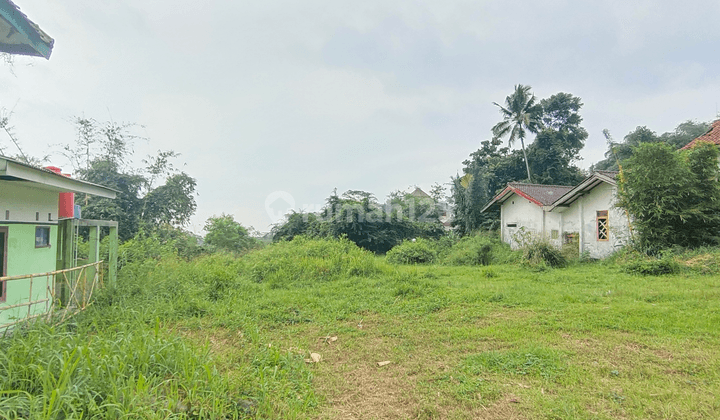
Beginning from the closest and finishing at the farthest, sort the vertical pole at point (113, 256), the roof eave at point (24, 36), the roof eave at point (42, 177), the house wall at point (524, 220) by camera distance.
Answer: the roof eave at point (24, 36) → the roof eave at point (42, 177) → the vertical pole at point (113, 256) → the house wall at point (524, 220)

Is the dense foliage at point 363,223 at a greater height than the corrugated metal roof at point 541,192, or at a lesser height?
lesser

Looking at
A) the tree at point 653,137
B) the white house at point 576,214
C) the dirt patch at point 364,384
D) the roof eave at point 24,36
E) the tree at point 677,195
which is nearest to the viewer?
the dirt patch at point 364,384

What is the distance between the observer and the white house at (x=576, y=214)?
11.8 metres

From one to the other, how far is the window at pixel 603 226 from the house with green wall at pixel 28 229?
14.6m

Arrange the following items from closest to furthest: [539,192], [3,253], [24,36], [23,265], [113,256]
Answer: [24,36]
[3,253]
[23,265]
[113,256]
[539,192]

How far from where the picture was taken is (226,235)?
14.9 metres

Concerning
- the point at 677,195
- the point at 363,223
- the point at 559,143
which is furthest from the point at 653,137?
the point at 363,223

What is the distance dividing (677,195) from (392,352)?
10309 mm

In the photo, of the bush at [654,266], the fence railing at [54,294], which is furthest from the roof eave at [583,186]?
the fence railing at [54,294]

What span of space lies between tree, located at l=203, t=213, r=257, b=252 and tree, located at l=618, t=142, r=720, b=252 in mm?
14346

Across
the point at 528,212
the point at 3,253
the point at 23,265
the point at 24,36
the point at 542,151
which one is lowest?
the point at 23,265

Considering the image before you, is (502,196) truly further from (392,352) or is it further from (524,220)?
(392,352)

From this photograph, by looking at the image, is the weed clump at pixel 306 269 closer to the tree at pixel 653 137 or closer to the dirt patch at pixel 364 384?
the dirt patch at pixel 364 384

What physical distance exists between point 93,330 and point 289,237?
13.5 meters
